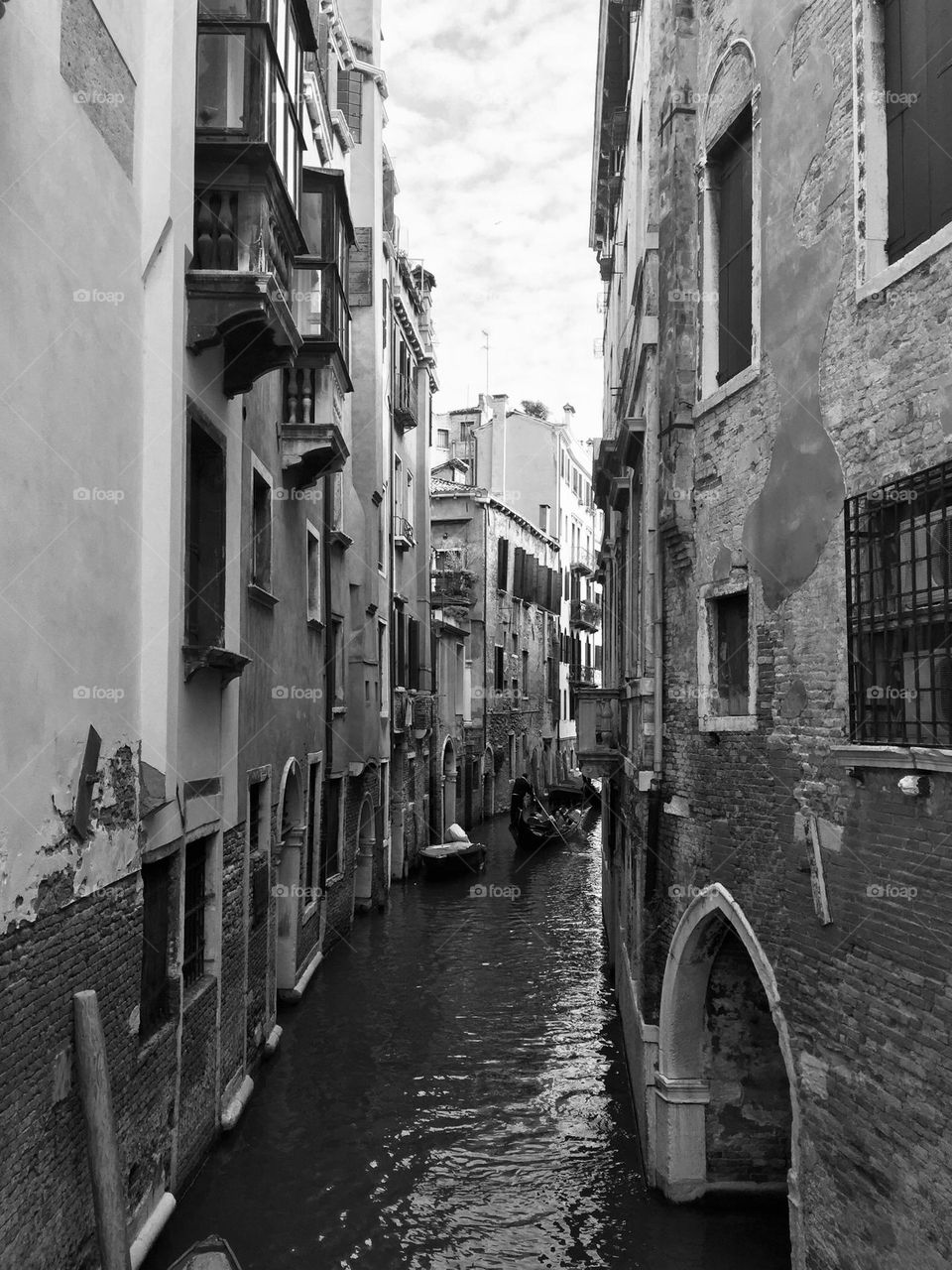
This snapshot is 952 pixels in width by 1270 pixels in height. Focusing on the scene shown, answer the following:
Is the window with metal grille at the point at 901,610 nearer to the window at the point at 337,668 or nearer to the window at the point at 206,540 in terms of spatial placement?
the window at the point at 206,540

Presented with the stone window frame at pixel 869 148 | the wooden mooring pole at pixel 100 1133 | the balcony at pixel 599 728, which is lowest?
the wooden mooring pole at pixel 100 1133

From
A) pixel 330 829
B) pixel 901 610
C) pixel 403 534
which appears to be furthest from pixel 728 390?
pixel 403 534

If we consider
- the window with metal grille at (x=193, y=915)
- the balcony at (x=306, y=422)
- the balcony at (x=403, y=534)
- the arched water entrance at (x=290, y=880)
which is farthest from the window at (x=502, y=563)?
the window with metal grille at (x=193, y=915)

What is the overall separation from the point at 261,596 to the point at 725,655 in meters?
4.40

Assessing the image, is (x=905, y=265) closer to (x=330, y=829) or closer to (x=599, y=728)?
(x=599, y=728)

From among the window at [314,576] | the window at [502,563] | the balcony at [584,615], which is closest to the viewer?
the window at [314,576]

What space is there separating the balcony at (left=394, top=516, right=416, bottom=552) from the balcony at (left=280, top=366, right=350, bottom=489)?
9844 millimetres

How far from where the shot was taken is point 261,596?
10.3 meters

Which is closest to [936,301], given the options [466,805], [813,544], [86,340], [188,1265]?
[813,544]

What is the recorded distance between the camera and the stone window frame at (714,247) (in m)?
7.16

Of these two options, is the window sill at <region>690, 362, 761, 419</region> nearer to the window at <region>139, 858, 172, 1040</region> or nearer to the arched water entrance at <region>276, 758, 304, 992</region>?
the window at <region>139, 858, 172, 1040</region>

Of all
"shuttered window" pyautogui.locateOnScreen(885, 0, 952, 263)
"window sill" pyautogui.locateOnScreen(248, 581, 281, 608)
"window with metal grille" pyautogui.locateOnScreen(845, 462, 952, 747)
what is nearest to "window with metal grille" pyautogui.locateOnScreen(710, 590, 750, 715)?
"window with metal grille" pyautogui.locateOnScreen(845, 462, 952, 747)

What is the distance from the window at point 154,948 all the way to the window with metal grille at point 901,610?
4.47m

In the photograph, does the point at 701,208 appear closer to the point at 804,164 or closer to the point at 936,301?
the point at 804,164
